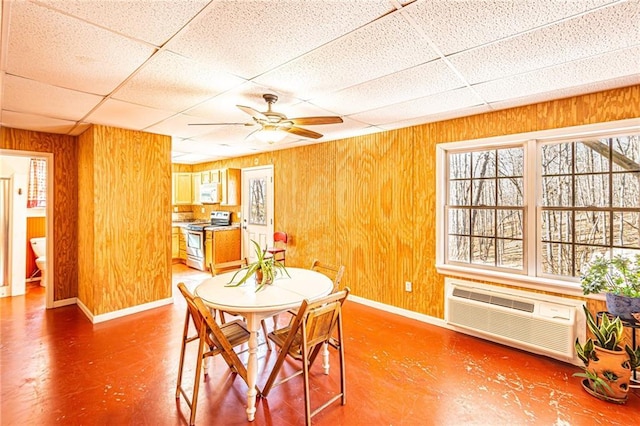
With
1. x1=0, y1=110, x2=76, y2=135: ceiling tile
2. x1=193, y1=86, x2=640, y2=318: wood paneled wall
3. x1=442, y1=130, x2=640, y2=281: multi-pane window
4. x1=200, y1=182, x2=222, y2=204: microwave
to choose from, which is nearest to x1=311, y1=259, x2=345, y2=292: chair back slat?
x1=193, y1=86, x2=640, y2=318: wood paneled wall

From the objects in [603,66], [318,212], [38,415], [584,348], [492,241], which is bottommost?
[38,415]

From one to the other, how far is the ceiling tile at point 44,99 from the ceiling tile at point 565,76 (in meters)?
3.48

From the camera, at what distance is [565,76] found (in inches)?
91.7

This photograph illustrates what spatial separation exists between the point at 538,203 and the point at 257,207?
183 inches

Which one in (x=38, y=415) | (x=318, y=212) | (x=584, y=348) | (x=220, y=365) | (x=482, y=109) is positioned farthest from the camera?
(x=318, y=212)

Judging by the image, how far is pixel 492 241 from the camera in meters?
3.40

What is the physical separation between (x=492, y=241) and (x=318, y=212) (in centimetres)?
251

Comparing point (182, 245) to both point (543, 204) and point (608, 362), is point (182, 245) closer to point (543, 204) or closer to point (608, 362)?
point (543, 204)

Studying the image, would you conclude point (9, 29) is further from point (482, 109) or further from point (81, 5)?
point (482, 109)

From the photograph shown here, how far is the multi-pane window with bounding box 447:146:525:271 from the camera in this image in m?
3.24

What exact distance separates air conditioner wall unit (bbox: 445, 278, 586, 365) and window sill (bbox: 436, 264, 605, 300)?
7cm

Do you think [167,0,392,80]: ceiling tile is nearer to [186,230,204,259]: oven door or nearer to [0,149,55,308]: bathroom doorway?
[0,149,55,308]: bathroom doorway

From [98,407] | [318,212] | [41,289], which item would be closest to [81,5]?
[98,407]

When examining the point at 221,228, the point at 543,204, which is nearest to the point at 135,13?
the point at 543,204
